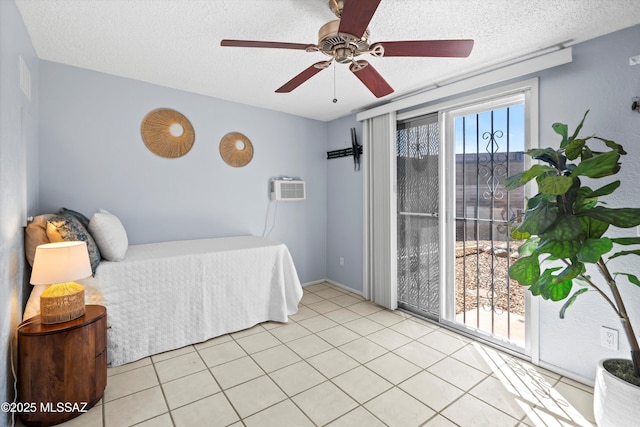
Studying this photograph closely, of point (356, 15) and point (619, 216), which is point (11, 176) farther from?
point (619, 216)

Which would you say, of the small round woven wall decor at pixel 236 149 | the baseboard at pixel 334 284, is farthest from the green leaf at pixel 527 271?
the small round woven wall decor at pixel 236 149

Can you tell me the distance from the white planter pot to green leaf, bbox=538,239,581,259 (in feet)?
2.20

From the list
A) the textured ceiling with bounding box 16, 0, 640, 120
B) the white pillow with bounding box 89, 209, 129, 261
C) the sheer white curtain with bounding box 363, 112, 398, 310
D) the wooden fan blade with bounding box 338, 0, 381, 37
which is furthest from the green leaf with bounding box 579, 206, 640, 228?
the white pillow with bounding box 89, 209, 129, 261

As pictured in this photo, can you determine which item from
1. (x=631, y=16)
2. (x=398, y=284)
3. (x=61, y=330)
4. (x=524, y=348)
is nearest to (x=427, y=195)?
(x=398, y=284)

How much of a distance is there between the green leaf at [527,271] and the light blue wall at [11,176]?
2734 millimetres

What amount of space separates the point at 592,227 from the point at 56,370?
3.02 metres

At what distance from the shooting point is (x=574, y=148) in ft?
5.26

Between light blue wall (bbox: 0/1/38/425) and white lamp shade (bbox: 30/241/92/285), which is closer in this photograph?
light blue wall (bbox: 0/1/38/425)

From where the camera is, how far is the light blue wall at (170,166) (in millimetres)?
2531

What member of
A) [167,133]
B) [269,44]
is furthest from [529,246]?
[167,133]

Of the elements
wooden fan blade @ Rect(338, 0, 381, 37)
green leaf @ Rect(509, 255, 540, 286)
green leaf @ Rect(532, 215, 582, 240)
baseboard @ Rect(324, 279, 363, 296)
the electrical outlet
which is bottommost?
baseboard @ Rect(324, 279, 363, 296)

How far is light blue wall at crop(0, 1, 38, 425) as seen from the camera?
1.47 meters

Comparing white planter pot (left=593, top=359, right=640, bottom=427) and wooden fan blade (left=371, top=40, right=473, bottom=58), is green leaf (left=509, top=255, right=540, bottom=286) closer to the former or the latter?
white planter pot (left=593, top=359, right=640, bottom=427)

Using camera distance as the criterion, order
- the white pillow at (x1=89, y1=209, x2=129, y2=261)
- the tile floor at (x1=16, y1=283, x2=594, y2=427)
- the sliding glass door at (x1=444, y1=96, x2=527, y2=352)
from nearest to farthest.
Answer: the tile floor at (x1=16, y1=283, x2=594, y2=427) < the white pillow at (x1=89, y1=209, x2=129, y2=261) < the sliding glass door at (x1=444, y1=96, x2=527, y2=352)
